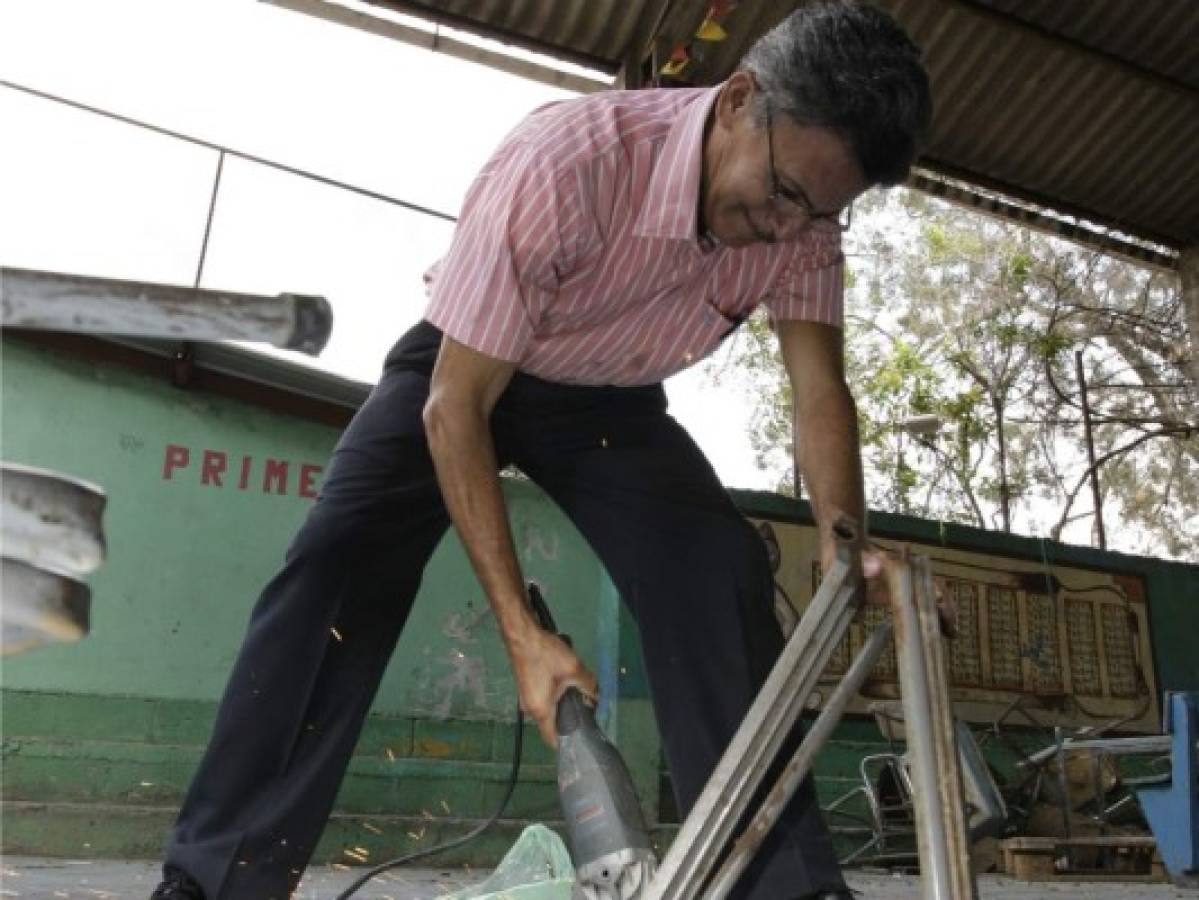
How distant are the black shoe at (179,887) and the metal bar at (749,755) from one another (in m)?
0.94

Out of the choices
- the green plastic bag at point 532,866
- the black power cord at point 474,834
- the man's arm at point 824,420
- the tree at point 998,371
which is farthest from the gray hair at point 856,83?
the tree at point 998,371

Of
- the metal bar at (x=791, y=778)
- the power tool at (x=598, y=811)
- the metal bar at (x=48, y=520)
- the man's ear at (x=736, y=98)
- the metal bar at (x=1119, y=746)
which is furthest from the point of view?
the metal bar at (x=1119, y=746)

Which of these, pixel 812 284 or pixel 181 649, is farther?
pixel 181 649

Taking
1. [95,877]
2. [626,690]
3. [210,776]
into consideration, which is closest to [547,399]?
[210,776]

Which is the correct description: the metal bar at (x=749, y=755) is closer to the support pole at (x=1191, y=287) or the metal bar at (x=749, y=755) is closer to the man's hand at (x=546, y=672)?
the man's hand at (x=546, y=672)

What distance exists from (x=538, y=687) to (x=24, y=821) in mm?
3406

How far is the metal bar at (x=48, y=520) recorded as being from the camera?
26.9 inches

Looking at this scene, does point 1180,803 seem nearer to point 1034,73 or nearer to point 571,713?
point 1034,73

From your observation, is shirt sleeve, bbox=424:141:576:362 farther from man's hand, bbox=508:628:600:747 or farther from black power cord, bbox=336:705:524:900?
black power cord, bbox=336:705:524:900

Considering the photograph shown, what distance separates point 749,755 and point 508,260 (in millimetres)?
809

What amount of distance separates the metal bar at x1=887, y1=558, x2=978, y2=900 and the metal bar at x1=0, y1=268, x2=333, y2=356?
34.3 inches

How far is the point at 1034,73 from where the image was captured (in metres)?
→ 6.59

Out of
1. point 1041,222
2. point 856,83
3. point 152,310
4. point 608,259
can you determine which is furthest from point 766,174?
point 1041,222

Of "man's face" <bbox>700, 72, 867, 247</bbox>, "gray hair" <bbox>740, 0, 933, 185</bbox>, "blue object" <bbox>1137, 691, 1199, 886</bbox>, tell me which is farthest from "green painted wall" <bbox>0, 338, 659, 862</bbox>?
"gray hair" <bbox>740, 0, 933, 185</bbox>
